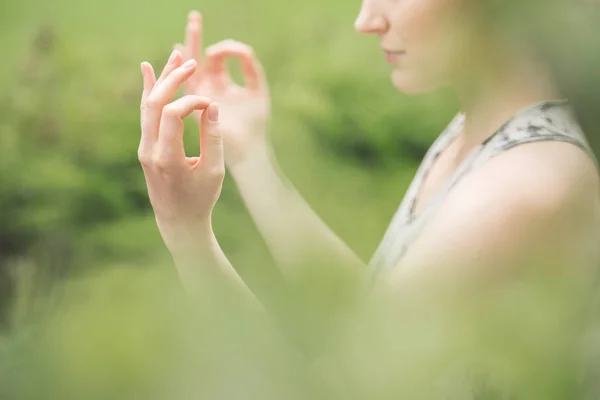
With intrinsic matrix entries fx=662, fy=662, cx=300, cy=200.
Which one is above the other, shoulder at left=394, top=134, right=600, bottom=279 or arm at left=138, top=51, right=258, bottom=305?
arm at left=138, top=51, right=258, bottom=305

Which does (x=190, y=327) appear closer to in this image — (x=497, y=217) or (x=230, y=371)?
(x=230, y=371)

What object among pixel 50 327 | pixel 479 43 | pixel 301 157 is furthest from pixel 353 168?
pixel 50 327

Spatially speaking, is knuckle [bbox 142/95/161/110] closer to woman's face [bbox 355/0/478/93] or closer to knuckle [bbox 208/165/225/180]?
knuckle [bbox 208/165/225/180]

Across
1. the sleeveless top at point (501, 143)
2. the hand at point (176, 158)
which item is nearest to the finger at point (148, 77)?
the hand at point (176, 158)

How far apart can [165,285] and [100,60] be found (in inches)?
15.0

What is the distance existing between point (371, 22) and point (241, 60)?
0.17m

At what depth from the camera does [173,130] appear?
31cm

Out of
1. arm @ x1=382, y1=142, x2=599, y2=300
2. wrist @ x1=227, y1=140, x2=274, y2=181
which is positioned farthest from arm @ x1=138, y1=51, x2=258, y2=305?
wrist @ x1=227, y1=140, x2=274, y2=181

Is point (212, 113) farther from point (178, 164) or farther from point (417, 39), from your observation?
point (417, 39)

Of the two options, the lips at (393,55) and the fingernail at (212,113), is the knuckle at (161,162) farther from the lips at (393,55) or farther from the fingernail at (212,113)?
the lips at (393,55)

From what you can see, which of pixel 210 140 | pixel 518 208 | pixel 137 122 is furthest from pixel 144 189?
pixel 518 208

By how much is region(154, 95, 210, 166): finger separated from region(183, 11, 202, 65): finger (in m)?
0.21

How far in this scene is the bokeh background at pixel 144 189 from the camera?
0.40 feet

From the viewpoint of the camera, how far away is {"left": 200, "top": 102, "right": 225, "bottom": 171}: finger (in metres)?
0.33
